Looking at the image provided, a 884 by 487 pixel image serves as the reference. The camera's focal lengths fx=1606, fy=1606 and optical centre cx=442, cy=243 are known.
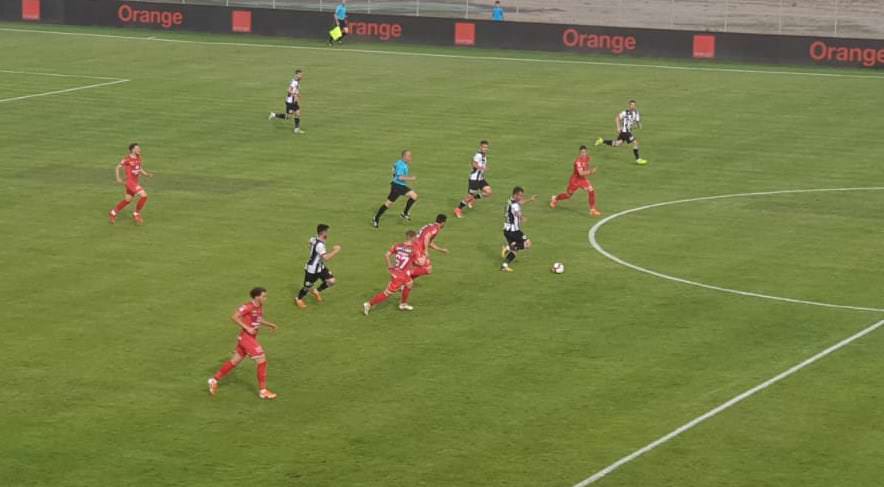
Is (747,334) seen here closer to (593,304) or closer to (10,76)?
(593,304)

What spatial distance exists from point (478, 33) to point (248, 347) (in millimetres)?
55844

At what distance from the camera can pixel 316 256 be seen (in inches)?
1446

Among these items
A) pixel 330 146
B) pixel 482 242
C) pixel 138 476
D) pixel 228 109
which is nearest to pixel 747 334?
pixel 482 242

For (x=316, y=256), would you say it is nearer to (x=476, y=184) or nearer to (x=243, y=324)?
(x=243, y=324)

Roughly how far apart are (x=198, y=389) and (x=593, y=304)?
10.9m

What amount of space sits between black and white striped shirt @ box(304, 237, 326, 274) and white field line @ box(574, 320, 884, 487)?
1067 cm

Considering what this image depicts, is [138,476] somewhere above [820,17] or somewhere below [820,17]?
below

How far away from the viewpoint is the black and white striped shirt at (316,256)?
3666 centimetres

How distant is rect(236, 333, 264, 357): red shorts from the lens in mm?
30172

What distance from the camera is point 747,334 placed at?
35.1m

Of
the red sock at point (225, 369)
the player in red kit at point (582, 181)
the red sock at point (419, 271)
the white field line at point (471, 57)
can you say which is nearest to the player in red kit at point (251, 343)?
the red sock at point (225, 369)

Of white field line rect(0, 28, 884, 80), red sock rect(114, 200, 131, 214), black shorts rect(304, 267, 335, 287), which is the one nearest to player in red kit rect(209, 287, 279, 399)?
black shorts rect(304, 267, 335, 287)

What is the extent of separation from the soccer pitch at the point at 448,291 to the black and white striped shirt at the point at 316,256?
46.9 inches

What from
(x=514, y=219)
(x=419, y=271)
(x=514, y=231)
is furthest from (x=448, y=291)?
Result: (x=514, y=219)
